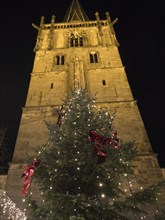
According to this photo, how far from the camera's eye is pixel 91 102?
25.5 ft

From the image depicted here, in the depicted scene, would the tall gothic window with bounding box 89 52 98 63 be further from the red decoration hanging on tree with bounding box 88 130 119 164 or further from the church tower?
the red decoration hanging on tree with bounding box 88 130 119 164

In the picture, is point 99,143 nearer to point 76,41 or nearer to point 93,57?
point 93,57

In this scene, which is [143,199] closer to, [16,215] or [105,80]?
[16,215]

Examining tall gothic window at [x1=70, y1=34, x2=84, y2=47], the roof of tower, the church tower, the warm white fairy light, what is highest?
the roof of tower

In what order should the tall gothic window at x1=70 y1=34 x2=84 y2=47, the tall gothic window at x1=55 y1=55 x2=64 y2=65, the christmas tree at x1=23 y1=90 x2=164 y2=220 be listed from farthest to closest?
the tall gothic window at x1=70 y1=34 x2=84 y2=47 < the tall gothic window at x1=55 y1=55 x2=64 y2=65 < the christmas tree at x1=23 y1=90 x2=164 y2=220

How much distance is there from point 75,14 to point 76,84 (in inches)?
707

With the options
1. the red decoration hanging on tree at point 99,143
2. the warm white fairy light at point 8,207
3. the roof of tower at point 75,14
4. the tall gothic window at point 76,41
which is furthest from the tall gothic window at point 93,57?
the red decoration hanging on tree at point 99,143

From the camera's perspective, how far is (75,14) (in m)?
30.1

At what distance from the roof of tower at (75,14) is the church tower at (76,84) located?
5604 millimetres

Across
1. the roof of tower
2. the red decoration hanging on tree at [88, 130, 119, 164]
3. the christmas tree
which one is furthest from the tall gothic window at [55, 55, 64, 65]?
the red decoration hanging on tree at [88, 130, 119, 164]

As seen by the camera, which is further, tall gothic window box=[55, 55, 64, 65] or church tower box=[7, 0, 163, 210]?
tall gothic window box=[55, 55, 64, 65]

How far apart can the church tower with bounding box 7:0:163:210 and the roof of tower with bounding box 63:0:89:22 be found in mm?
5604

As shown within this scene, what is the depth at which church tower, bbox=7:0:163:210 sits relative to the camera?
455 inches

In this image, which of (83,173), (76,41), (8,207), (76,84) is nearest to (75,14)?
(76,41)
